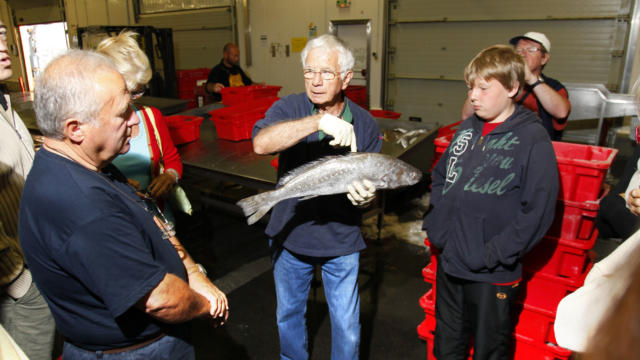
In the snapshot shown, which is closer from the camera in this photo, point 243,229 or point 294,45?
point 243,229

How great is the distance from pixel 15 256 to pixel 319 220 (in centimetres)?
148

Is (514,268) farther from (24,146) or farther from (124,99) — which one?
(24,146)

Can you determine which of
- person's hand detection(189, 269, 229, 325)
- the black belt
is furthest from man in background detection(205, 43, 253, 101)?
the black belt

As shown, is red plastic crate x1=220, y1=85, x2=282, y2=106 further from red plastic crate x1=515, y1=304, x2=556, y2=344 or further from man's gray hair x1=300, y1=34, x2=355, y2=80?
red plastic crate x1=515, y1=304, x2=556, y2=344

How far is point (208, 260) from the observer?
4453 millimetres

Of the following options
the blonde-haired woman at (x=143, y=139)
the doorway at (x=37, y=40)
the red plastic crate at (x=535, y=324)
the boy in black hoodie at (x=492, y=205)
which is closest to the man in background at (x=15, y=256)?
the blonde-haired woman at (x=143, y=139)

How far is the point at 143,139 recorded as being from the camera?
2.41 m

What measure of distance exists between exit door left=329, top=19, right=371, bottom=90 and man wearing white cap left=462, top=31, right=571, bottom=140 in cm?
591

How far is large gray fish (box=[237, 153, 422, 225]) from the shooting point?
1832mm

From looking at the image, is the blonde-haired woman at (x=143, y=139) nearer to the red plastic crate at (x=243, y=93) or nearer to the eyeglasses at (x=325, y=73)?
the eyeglasses at (x=325, y=73)

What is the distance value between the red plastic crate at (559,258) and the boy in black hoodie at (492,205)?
332 mm

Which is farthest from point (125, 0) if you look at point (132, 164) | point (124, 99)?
point (124, 99)

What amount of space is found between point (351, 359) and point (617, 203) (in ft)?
5.59

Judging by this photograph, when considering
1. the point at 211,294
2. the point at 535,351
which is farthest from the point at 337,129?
the point at 535,351
